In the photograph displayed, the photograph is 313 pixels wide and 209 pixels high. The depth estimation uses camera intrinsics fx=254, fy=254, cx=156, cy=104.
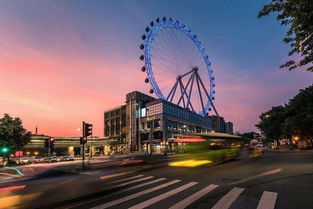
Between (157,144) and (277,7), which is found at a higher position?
(277,7)

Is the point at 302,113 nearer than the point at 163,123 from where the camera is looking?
Yes

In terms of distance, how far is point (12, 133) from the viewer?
4647 centimetres

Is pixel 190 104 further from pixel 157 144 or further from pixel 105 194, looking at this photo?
pixel 105 194

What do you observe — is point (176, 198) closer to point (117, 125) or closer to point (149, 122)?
point (149, 122)

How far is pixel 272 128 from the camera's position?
227ft

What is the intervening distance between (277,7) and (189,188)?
27.0 ft

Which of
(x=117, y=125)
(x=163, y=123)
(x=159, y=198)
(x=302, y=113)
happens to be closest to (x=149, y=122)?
A: (x=163, y=123)

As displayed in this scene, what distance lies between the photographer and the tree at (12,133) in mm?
45969

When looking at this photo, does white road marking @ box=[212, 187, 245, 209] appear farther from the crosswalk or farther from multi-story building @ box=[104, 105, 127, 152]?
multi-story building @ box=[104, 105, 127, 152]

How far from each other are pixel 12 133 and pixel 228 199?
47.4m

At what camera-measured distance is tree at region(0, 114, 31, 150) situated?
45969mm

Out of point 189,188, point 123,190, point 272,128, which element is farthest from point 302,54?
point 272,128


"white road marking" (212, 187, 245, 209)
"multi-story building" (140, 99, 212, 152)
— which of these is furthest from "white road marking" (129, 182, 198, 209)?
"multi-story building" (140, 99, 212, 152)

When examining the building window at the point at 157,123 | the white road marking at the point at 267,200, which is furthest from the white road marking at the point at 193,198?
the building window at the point at 157,123
